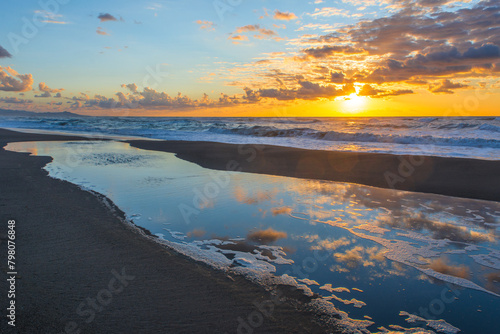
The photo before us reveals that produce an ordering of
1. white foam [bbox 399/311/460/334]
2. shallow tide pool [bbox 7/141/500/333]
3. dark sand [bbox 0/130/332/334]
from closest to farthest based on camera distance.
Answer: dark sand [bbox 0/130/332/334] → white foam [bbox 399/311/460/334] → shallow tide pool [bbox 7/141/500/333]

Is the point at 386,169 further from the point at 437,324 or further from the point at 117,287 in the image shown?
the point at 117,287

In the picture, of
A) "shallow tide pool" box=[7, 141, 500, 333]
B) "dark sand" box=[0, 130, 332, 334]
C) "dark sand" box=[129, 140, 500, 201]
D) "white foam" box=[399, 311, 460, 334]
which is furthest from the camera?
"dark sand" box=[129, 140, 500, 201]

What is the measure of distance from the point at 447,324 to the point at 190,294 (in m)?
3.00

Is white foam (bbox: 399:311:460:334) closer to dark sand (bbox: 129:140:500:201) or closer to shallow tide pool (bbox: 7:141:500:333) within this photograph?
shallow tide pool (bbox: 7:141:500:333)

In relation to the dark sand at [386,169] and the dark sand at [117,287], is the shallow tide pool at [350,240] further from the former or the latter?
the dark sand at [386,169]

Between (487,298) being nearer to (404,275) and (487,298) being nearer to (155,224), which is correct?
(404,275)

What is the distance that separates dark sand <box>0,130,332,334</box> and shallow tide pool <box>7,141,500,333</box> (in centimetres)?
54

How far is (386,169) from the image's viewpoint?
44.5ft

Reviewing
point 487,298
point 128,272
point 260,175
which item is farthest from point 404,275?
point 260,175

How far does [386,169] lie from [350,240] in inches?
344

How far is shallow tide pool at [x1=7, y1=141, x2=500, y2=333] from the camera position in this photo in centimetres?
391

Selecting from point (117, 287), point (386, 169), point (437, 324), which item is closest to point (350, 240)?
point (437, 324)

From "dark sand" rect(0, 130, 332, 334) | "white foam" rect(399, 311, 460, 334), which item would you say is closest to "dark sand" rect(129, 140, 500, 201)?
"white foam" rect(399, 311, 460, 334)

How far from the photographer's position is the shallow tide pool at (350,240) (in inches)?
154
